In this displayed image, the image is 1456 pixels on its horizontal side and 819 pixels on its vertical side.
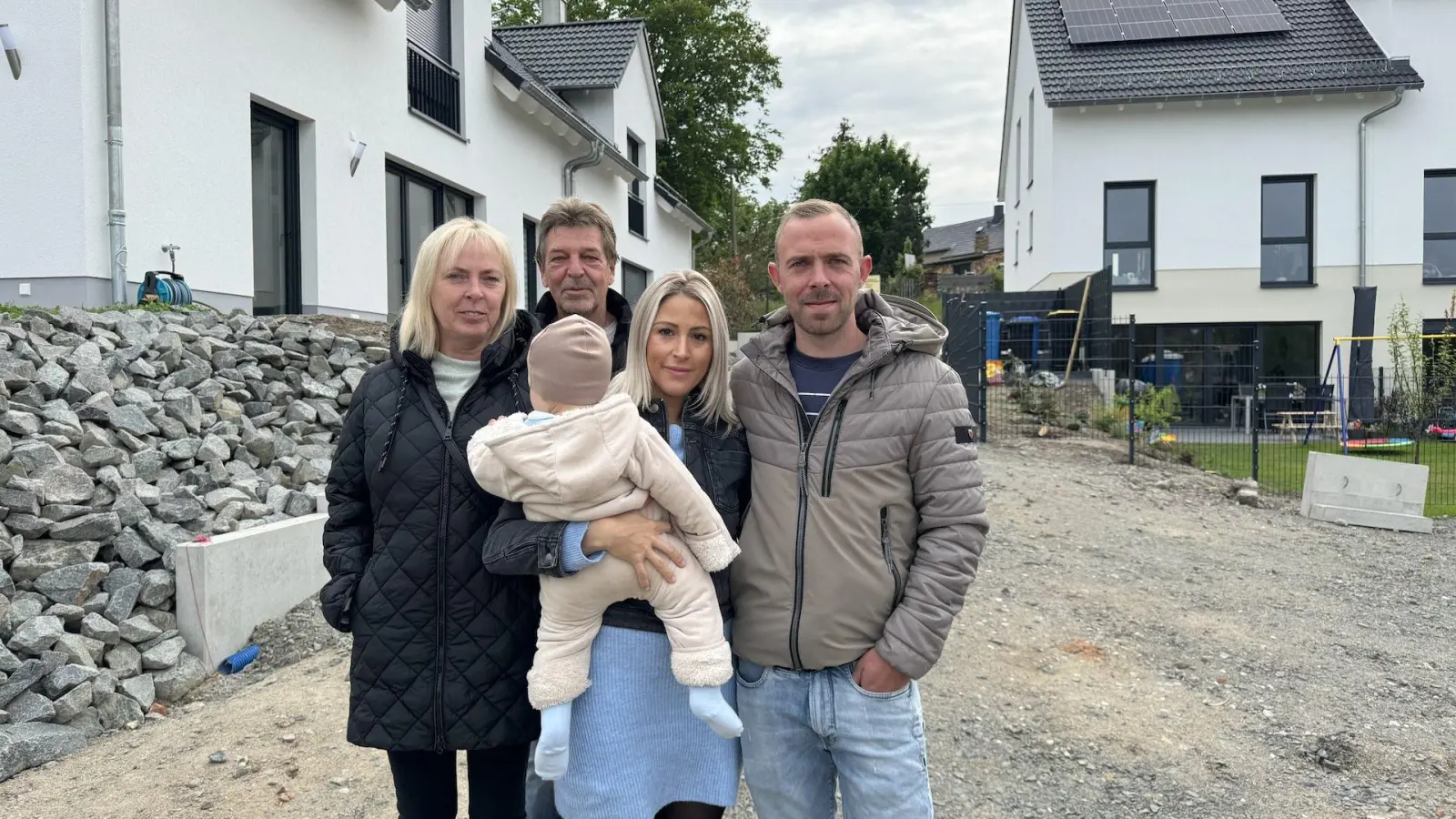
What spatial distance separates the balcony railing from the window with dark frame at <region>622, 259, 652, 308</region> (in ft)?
26.7

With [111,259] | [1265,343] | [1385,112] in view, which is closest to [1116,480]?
[111,259]

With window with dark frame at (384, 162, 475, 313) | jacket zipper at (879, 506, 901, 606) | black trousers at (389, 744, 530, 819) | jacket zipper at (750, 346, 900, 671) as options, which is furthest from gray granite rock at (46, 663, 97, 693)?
window with dark frame at (384, 162, 475, 313)

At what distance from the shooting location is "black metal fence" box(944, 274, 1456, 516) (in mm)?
12633

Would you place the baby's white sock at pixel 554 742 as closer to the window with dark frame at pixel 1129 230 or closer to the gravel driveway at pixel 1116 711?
the gravel driveway at pixel 1116 711

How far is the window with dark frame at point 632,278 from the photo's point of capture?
21.6 metres

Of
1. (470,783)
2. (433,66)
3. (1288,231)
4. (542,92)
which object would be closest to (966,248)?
(1288,231)

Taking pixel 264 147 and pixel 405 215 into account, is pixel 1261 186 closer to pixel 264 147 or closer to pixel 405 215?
pixel 405 215

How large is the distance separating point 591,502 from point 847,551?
25.7 inches

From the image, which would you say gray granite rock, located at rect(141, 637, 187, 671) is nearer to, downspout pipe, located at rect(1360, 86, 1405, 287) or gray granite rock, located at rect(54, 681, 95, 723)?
gray granite rock, located at rect(54, 681, 95, 723)

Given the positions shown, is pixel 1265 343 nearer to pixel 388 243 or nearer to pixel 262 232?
pixel 388 243

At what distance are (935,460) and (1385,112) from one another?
71.6ft

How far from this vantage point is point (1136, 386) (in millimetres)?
13734

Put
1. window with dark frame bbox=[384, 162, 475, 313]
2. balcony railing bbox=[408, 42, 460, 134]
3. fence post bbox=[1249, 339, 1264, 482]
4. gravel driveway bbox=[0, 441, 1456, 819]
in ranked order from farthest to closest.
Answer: balcony railing bbox=[408, 42, 460, 134]
window with dark frame bbox=[384, 162, 475, 313]
fence post bbox=[1249, 339, 1264, 482]
gravel driveway bbox=[0, 441, 1456, 819]

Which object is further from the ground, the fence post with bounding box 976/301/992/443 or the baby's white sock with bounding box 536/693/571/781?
the fence post with bounding box 976/301/992/443
